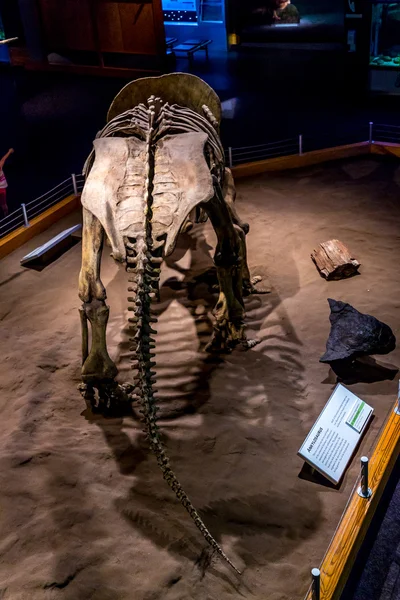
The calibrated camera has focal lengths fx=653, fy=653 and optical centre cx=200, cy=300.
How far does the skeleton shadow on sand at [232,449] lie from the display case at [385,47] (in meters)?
7.03

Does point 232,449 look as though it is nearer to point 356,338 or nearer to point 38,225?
point 356,338

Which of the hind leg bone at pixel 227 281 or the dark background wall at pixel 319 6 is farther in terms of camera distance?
the dark background wall at pixel 319 6

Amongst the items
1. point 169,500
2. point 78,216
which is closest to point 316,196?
point 78,216

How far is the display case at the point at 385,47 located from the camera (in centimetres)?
1147

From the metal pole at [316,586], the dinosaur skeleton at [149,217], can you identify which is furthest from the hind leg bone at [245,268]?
the metal pole at [316,586]

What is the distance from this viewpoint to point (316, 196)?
921cm

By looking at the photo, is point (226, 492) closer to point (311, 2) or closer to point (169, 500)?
point (169, 500)

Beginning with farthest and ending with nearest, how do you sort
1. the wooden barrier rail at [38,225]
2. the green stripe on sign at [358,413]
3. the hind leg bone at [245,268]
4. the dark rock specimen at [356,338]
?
the wooden barrier rail at [38,225] → the hind leg bone at [245,268] → the dark rock specimen at [356,338] → the green stripe on sign at [358,413]

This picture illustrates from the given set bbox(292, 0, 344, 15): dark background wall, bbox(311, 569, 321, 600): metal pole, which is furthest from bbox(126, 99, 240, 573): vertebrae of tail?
bbox(292, 0, 344, 15): dark background wall

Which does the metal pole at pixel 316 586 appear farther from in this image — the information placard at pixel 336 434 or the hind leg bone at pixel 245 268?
the hind leg bone at pixel 245 268

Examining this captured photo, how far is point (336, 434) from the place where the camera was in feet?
15.8

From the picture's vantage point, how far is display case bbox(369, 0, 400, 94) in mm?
11469

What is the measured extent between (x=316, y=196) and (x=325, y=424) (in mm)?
5053

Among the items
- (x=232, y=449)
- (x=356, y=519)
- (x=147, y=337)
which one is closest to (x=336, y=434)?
(x=356, y=519)
